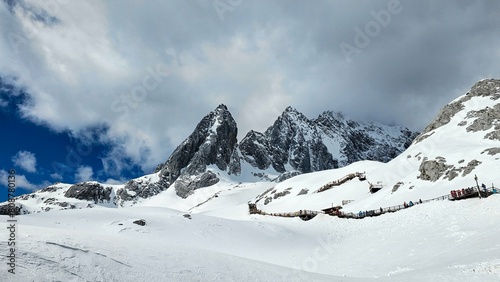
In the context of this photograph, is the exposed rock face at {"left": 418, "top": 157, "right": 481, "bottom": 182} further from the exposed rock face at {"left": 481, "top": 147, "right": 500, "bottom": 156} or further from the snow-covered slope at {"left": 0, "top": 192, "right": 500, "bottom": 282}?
the snow-covered slope at {"left": 0, "top": 192, "right": 500, "bottom": 282}

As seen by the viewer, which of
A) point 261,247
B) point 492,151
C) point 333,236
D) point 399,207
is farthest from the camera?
point 492,151

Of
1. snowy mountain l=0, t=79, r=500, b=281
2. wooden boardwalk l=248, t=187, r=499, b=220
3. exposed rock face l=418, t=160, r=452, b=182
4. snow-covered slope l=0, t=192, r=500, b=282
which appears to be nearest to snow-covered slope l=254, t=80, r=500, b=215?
exposed rock face l=418, t=160, r=452, b=182

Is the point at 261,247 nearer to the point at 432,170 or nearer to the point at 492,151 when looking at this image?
the point at 432,170

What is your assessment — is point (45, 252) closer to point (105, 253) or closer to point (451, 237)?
point (105, 253)

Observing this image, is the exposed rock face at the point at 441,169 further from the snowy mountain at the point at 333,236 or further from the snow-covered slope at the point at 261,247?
the snow-covered slope at the point at 261,247

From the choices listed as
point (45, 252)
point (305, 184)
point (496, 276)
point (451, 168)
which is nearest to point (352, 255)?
point (496, 276)

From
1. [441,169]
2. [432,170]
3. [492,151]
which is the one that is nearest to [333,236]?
[441,169]

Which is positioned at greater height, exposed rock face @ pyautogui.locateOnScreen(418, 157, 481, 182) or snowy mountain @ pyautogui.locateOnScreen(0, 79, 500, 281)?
exposed rock face @ pyautogui.locateOnScreen(418, 157, 481, 182)

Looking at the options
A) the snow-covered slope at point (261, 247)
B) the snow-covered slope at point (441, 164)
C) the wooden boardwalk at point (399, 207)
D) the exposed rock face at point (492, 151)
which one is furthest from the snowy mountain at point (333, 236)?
the wooden boardwalk at point (399, 207)

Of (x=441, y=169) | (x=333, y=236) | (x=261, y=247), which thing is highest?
(x=441, y=169)

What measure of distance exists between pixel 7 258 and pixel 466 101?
332 ft

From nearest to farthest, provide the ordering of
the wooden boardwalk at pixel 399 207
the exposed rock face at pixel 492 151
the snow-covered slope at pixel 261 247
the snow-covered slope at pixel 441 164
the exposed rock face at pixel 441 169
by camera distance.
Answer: the snow-covered slope at pixel 261 247 → the wooden boardwalk at pixel 399 207 → the snow-covered slope at pixel 441 164 → the exposed rock face at pixel 441 169 → the exposed rock face at pixel 492 151

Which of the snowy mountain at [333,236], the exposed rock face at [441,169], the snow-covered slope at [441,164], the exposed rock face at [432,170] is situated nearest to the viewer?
the snowy mountain at [333,236]

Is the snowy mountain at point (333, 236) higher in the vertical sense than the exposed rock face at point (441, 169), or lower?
lower
